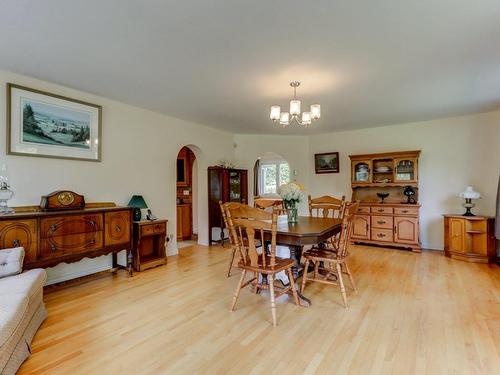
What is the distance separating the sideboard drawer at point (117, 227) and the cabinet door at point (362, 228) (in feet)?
13.3

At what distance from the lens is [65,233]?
2908mm

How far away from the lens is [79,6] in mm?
1824

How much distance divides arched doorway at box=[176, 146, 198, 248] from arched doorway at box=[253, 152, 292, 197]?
284 cm

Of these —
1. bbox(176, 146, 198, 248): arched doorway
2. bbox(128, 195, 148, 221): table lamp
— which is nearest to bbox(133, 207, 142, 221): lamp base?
bbox(128, 195, 148, 221): table lamp

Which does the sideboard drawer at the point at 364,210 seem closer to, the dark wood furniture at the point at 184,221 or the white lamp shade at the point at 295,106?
the white lamp shade at the point at 295,106

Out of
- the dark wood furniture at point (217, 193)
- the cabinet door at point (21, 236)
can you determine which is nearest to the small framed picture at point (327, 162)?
the dark wood furniture at point (217, 193)

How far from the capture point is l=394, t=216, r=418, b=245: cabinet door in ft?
15.7

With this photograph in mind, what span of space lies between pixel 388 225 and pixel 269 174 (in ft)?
14.1

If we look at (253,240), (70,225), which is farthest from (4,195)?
(253,240)

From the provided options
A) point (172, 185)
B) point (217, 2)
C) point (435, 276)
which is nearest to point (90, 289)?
point (172, 185)

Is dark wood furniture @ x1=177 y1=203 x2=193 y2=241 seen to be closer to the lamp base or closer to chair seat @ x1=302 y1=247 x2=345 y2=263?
the lamp base

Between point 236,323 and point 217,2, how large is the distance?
2.43 metres

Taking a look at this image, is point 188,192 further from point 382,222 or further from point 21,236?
point 382,222

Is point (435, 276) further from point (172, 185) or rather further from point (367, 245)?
point (172, 185)
